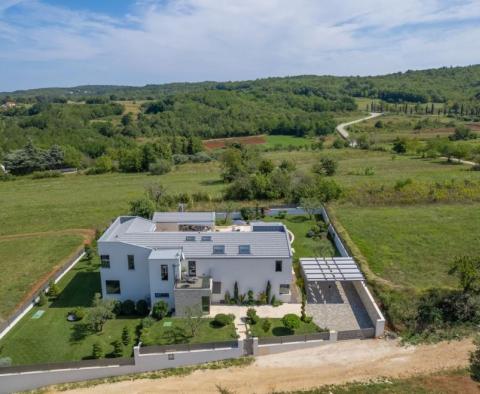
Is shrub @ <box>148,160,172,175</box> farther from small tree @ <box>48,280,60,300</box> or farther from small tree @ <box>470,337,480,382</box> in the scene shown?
small tree @ <box>470,337,480,382</box>

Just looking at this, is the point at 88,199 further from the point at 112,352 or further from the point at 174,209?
the point at 112,352

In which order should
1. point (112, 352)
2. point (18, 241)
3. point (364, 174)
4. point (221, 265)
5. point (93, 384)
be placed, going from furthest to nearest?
point (364, 174) → point (18, 241) → point (221, 265) → point (112, 352) → point (93, 384)

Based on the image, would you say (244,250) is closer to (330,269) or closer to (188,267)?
Answer: (188,267)

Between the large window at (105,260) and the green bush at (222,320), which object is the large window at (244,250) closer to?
the green bush at (222,320)

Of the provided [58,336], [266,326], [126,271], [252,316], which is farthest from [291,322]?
[58,336]

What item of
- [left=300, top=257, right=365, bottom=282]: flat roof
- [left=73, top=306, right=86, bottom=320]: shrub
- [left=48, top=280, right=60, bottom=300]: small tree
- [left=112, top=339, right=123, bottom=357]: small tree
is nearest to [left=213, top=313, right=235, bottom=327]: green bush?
[left=112, top=339, right=123, bottom=357]: small tree

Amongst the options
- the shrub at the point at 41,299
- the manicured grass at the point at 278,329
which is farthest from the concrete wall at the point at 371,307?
the shrub at the point at 41,299

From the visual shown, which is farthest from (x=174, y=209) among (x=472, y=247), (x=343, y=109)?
(x=343, y=109)
